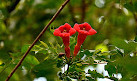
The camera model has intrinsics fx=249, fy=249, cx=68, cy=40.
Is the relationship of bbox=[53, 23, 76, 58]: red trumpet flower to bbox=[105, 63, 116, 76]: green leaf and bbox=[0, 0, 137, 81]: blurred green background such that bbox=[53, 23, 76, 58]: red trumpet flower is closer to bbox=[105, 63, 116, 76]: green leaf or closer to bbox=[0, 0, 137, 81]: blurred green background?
bbox=[105, 63, 116, 76]: green leaf

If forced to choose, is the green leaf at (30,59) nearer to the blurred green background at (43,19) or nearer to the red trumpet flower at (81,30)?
the red trumpet flower at (81,30)

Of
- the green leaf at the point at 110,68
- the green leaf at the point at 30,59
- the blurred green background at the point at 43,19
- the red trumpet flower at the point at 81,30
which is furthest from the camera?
the blurred green background at the point at 43,19

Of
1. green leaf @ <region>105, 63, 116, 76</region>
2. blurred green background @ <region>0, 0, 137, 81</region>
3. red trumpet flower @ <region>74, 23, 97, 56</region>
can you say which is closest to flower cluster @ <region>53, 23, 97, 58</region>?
red trumpet flower @ <region>74, 23, 97, 56</region>

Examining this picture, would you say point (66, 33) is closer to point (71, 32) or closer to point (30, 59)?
point (71, 32)

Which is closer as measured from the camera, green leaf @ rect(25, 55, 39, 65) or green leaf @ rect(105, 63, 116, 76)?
green leaf @ rect(105, 63, 116, 76)

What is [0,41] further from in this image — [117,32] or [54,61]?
[54,61]

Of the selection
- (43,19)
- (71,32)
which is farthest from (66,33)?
(43,19)

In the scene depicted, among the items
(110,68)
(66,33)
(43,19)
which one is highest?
(43,19)

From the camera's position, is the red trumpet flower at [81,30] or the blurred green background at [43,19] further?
the blurred green background at [43,19]

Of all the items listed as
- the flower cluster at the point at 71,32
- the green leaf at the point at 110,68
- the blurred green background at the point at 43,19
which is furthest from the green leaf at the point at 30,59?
the blurred green background at the point at 43,19

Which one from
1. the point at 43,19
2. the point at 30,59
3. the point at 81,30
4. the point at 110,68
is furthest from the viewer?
the point at 43,19

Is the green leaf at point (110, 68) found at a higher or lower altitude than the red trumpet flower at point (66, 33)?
lower

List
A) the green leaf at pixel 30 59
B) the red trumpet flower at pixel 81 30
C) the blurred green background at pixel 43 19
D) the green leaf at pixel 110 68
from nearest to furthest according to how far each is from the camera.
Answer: the green leaf at pixel 110 68
the red trumpet flower at pixel 81 30
the green leaf at pixel 30 59
the blurred green background at pixel 43 19

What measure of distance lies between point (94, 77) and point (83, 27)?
403 mm
